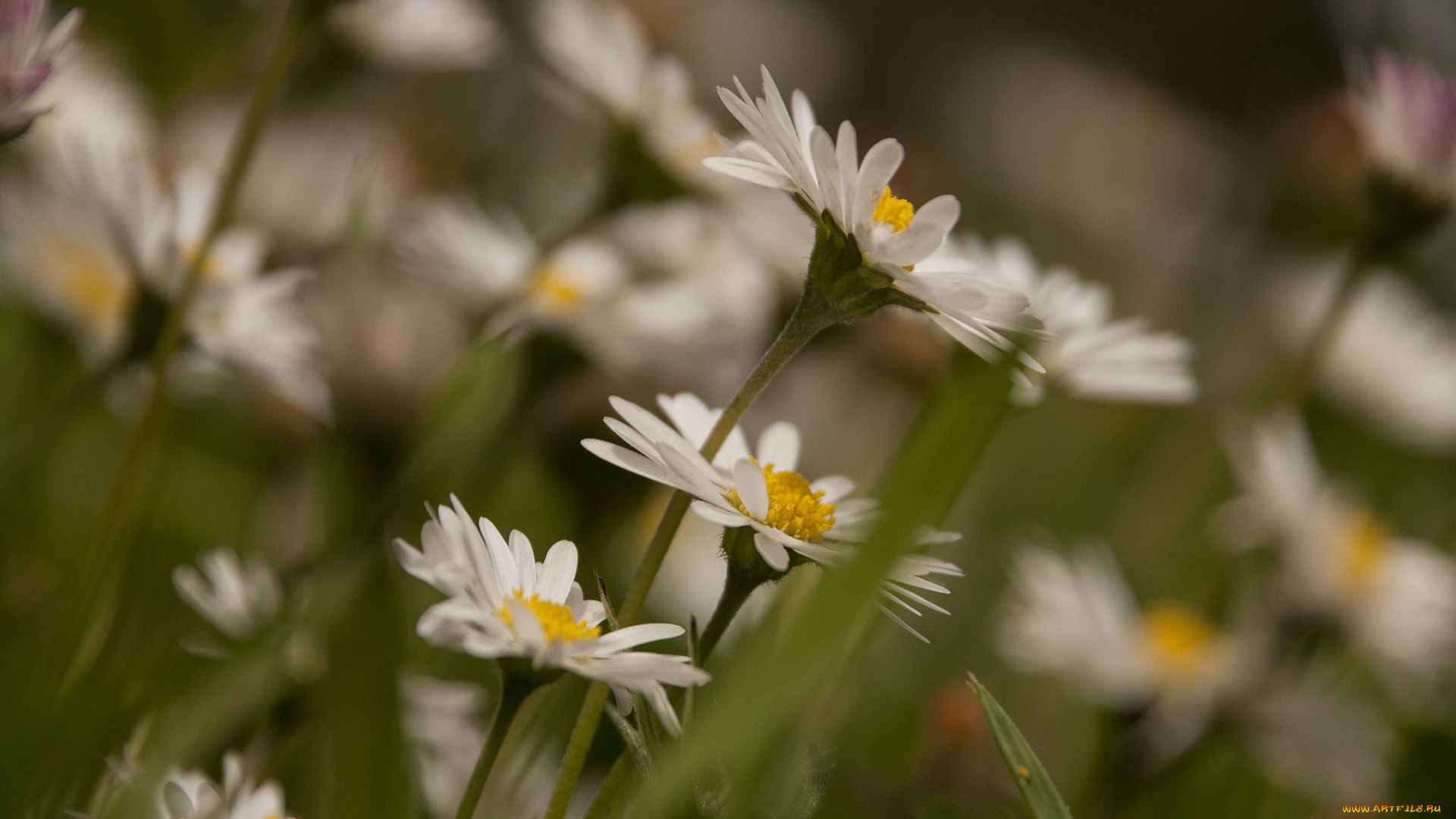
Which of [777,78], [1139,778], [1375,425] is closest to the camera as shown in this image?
[1139,778]

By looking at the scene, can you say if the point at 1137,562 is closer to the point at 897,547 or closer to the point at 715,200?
the point at 715,200

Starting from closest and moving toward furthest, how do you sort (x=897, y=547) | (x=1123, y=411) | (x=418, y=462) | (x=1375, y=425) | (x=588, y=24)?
1. (x=897, y=547)
2. (x=418, y=462)
3. (x=588, y=24)
4. (x=1375, y=425)
5. (x=1123, y=411)

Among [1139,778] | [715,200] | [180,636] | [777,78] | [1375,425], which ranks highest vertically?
[777,78]

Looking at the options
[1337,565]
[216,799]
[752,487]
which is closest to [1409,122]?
[1337,565]

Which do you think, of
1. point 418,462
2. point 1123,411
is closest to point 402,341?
point 418,462

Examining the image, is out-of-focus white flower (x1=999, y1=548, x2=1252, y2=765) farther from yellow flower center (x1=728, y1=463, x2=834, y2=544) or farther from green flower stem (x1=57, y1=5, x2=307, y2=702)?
green flower stem (x1=57, y1=5, x2=307, y2=702)

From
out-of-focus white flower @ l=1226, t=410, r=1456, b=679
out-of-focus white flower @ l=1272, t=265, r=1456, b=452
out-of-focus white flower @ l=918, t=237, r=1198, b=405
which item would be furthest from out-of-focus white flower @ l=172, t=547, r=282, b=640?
out-of-focus white flower @ l=1272, t=265, r=1456, b=452

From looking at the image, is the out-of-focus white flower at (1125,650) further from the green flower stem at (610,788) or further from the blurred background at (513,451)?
the green flower stem at (610,788)

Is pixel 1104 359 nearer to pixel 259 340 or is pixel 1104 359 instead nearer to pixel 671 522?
pixel 671 522
